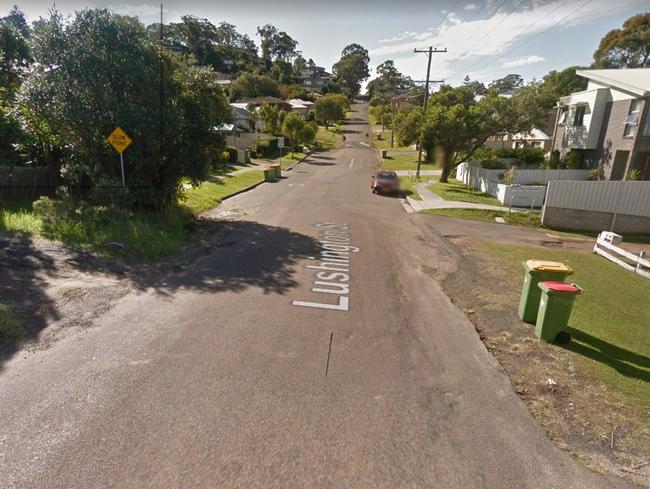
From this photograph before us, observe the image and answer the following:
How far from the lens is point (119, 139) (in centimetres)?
1008

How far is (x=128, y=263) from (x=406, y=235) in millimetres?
8765

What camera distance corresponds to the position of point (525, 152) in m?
26.7

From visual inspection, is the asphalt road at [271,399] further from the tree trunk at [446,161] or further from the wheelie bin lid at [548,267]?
the tree trunk at [446,161]

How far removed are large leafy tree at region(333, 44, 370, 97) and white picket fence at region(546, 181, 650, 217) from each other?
12030 cm

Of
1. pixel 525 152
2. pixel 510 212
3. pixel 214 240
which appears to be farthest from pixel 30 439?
pixel 525 152

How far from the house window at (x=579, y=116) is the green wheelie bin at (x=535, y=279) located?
21907mm

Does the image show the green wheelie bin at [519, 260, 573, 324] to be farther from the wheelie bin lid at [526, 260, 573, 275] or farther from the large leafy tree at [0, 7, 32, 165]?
the large leafy tree at [0, 7, 32, 165]

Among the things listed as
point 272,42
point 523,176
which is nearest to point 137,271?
point 523,176

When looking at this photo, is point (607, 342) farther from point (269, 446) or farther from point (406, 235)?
point (406, 235)

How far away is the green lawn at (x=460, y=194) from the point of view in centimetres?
1966

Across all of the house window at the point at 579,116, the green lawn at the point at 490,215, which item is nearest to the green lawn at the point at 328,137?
the house window at the point at 579,116

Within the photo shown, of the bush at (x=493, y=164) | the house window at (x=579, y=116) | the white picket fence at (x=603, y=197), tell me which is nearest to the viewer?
the white picket fence at (x=603, y=197)

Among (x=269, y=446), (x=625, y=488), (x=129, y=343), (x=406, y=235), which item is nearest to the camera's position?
(x=625, y=488)

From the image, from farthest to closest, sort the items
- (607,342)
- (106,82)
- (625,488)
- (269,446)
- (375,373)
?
1. (106,82)
2. (607,342)
3. (375,373)
4. (269,446)
5. (625,488)
